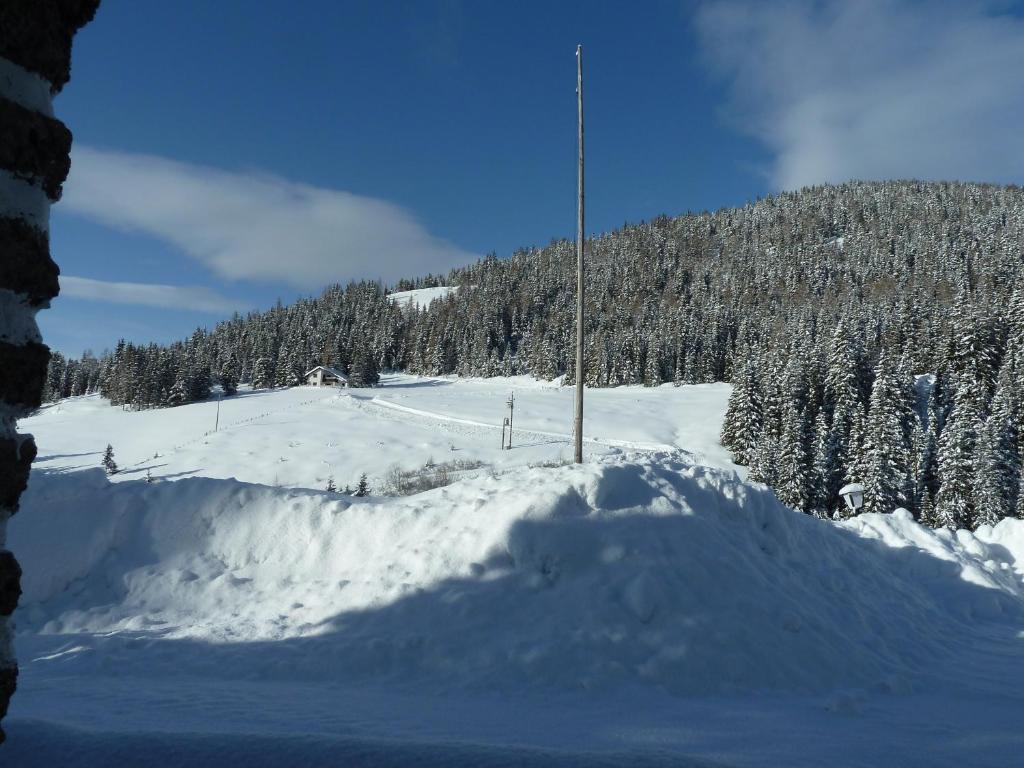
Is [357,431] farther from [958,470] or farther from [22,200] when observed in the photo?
[22,200]

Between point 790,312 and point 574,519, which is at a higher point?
point 790,312

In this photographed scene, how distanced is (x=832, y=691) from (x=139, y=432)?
71479 millimetres

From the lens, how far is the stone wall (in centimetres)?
164

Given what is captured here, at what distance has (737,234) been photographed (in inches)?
7534

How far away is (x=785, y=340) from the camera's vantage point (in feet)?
232

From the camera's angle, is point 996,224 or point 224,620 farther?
point 996,224

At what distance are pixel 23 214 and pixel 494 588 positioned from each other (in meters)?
5.82

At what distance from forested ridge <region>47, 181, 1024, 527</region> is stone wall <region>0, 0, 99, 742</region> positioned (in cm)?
4835

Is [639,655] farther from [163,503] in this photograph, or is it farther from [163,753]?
[163,503]

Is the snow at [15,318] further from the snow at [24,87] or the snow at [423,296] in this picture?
the snow at [423,296]

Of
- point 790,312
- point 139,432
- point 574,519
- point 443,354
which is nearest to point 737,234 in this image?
point 790,312

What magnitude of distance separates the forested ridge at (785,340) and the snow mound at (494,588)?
38.9 meters

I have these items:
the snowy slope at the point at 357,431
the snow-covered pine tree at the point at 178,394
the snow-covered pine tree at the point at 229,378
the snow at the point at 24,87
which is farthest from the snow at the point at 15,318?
the snow-covered pine tree at the point at 229,378

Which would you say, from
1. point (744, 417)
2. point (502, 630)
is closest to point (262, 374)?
point (744, 417)
